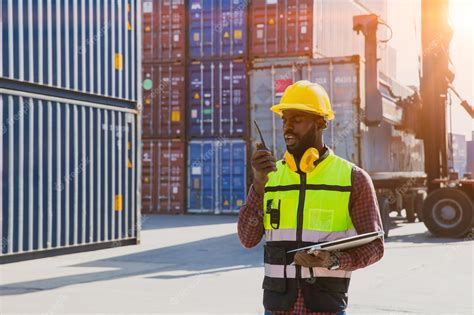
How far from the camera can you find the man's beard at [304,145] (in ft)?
10.3

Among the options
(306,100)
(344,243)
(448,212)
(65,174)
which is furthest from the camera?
(448,212)

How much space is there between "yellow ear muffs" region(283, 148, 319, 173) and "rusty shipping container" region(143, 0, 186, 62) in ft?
71.1

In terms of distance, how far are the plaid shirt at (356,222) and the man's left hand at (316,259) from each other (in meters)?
0.09

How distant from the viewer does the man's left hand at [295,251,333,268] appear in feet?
9.39

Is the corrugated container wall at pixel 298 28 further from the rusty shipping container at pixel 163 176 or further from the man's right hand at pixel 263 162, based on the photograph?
the man's right hand at pixel 263 162

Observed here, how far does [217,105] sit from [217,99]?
0.21 meters

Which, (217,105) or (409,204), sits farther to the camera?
(217,105)

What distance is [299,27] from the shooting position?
22.5m

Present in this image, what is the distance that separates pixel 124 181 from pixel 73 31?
340 centimetres

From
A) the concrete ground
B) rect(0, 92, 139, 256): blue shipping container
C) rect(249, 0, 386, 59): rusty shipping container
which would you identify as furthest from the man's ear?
rect(249, 0, 386, 59): rusty shipping container

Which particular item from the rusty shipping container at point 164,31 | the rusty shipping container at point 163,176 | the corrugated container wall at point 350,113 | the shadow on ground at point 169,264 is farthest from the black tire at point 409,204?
the rusty shipping container at point 164,31

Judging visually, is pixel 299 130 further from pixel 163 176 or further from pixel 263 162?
pixel 163 176

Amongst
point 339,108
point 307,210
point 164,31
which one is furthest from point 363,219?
point 164,31

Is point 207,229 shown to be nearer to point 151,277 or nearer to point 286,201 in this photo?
point 151,277
